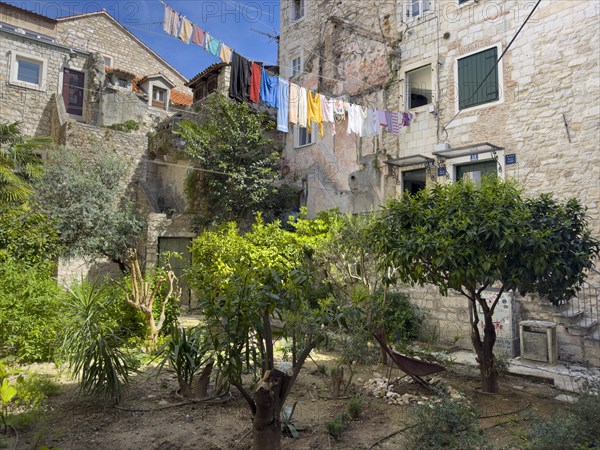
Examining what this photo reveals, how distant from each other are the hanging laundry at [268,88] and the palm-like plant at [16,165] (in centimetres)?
584

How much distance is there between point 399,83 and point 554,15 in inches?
170

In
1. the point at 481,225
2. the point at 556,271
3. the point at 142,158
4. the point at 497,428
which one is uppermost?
the point at 142,158

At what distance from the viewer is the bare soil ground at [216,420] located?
15.1ft

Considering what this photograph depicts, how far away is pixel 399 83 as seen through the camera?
13000 mm

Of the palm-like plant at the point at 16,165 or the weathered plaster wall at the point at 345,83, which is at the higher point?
the weathered plaster wall at the point at 345,83

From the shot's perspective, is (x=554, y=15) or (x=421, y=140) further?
(x=421, y=140)

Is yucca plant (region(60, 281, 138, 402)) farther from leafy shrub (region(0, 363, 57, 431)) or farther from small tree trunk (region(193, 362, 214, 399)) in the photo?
small tree trunk (region(193, 362, 214, 399))

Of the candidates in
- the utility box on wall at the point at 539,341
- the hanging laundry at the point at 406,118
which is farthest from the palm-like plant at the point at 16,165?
the utility box on wall at the point at 539,341

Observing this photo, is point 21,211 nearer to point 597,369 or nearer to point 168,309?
point 168,309

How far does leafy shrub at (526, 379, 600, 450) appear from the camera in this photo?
12.9ft

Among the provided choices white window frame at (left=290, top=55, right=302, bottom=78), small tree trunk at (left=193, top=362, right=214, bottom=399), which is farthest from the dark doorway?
small tree trunk at (left=193, top=362, right=214, bottom=399)

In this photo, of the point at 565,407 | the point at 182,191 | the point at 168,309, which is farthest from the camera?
the point at 182,191

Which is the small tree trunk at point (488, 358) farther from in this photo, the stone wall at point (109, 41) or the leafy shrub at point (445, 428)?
the stone wall at point (109, 41)

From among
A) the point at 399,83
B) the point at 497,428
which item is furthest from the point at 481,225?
the point at 399,83
